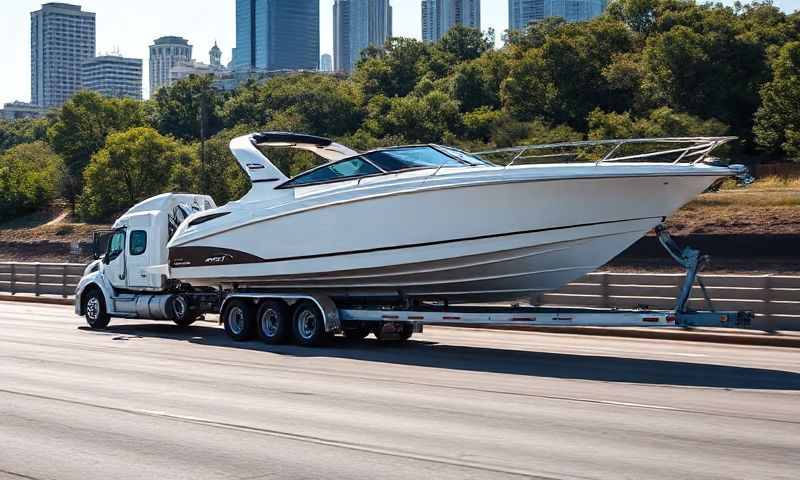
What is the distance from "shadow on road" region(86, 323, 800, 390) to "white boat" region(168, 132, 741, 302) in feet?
3.31

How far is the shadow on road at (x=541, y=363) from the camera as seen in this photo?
1419 cm

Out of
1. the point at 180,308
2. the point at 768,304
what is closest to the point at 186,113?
the point at 180,308

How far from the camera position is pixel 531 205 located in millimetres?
16469

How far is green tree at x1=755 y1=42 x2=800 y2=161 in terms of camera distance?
5788 cm

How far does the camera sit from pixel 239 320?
2011cm

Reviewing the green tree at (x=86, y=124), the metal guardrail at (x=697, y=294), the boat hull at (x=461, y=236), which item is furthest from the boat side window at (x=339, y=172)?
the green tree at (x=86, y=124)

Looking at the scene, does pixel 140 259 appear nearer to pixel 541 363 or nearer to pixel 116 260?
pixel 116 260

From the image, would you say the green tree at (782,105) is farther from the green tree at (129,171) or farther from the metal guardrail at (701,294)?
the metal guardrail at (701,294)

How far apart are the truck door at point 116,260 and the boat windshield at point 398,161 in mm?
7302

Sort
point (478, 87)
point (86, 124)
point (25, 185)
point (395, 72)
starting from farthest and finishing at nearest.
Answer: point (395, 72), point (478, 87), point (86, 124), point (25, 185)

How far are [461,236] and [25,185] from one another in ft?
215

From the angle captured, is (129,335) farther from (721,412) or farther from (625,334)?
(721,412)

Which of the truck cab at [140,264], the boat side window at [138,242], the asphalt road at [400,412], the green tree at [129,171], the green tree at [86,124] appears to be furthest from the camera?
the green tree at [86,124]

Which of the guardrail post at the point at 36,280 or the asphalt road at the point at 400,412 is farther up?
the guardrail post at the point at 36,280
